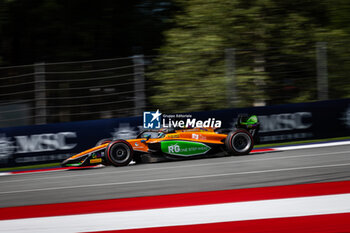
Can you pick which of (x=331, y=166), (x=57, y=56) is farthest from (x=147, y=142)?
(x=57, y=56)

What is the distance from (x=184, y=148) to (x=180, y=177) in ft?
5.76

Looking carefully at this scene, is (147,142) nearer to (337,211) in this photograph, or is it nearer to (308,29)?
(337,211)

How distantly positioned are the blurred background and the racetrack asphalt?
2.13 m

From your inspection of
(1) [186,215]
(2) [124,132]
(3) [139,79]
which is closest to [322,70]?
(3) [139,79]

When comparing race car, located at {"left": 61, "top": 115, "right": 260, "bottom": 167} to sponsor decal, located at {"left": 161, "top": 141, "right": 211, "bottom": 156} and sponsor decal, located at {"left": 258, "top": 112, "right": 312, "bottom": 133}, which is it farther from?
sponsor decal, located at {"left": 258, "top": 112, "right": 312, "bottom": 133}

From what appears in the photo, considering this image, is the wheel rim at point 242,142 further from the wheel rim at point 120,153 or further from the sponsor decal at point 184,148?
the wheel rim at point 120,153

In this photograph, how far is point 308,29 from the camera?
12.0 metres

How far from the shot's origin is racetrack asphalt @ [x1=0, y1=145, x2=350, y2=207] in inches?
216

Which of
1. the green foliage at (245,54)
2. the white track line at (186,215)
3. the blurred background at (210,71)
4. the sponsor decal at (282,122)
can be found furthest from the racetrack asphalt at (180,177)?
the green foliage at (245,54)

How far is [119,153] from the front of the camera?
7.97m

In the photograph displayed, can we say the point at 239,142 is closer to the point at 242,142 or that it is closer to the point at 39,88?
the point at 242,142

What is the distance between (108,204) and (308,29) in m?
9.09

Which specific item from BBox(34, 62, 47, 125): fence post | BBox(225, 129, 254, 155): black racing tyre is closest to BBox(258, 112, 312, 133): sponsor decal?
BBox(225, 129, 254, 155): black racing tyre

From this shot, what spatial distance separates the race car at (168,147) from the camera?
7926 millimetres
